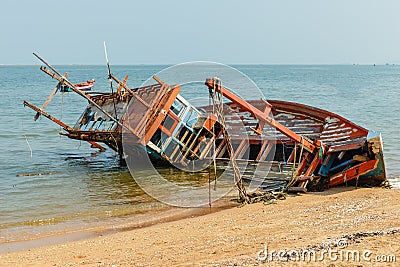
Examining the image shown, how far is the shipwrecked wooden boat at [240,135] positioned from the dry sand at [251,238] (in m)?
1.52

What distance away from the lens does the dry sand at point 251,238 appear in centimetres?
690

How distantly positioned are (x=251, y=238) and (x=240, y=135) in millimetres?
8017

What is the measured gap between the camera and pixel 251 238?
8109mm

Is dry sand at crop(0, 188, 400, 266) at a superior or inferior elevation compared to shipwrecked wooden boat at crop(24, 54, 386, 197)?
inferior

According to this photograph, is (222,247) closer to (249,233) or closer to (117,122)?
(249,233)

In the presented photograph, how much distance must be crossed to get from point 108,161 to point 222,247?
38.8 ft

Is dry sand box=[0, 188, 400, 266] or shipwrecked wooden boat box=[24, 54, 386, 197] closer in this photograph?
dry sand box=[0, 188, 400, 266]

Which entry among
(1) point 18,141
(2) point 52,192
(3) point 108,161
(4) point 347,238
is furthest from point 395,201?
(1) point 18,141

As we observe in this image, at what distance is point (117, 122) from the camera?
14.8 m

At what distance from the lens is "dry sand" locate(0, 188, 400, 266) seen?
6.90 metres

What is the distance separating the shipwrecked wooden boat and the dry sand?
1518 millimetres

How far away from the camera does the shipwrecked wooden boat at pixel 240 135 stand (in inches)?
493

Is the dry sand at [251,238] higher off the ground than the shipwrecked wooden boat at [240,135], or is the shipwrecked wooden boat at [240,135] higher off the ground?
the shipwrecked wooden boat at [240,135]

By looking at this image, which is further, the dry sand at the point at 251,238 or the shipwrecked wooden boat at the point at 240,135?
the shipwrecked wooden boat at the point at 240,135
